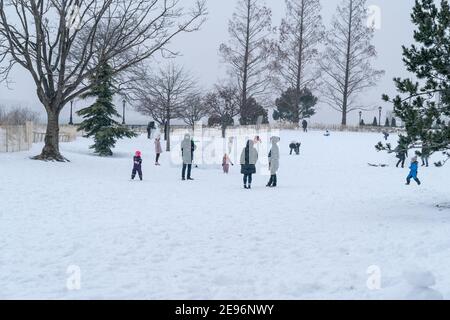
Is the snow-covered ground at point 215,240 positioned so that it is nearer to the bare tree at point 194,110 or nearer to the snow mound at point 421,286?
the snow mound at point 421,286

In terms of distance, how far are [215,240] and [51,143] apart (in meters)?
14.8

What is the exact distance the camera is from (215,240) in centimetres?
845

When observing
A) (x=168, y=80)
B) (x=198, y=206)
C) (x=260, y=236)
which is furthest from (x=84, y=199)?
(x=168, y=80)

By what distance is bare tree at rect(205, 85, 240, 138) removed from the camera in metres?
44.4

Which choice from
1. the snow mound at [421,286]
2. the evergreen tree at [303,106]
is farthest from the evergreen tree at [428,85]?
the evergreen tree at [303,106]

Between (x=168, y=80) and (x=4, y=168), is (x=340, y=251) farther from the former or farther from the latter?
(x=168, y=80)

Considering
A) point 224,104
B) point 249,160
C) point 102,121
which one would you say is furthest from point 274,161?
point 224,104

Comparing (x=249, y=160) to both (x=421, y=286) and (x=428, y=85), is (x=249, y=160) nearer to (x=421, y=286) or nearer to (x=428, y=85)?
(x=428, y=85)

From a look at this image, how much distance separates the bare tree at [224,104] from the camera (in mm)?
44434

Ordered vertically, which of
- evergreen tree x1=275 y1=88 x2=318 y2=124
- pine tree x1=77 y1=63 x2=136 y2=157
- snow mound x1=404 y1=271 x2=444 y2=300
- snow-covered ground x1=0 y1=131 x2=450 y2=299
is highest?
evergreen tree x1=275 y1=88 x2=318 y2=124

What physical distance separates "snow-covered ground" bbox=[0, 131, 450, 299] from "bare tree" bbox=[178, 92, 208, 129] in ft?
89.7

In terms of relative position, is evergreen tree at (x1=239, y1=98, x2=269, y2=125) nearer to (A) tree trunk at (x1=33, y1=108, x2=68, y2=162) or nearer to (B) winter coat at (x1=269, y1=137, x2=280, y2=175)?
(A) tree trunk at (x1=33, y1=108, x2=68, y2=162)

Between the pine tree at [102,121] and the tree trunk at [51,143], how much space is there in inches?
342

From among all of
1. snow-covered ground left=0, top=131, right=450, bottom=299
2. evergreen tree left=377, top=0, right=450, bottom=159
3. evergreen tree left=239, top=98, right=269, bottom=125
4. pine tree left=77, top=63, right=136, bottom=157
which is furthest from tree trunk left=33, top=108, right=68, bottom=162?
evergreen tree left=239, top=98, right=269, bottom=125
